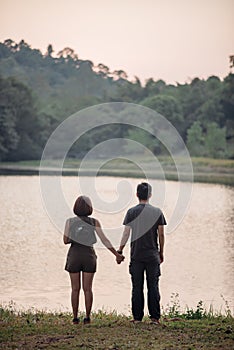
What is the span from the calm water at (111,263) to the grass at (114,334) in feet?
10.1

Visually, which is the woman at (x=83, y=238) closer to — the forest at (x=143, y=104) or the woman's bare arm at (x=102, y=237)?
the woman's bare arm at (x=102, y=237)

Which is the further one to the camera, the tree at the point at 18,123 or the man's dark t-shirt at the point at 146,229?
the tree at the point at 18,123

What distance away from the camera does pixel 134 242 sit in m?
7.98

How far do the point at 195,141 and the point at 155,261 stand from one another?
64848mm

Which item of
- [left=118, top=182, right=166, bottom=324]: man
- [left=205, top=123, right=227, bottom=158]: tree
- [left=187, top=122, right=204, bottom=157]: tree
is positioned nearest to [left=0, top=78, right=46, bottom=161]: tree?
[left=187, top=122, right=204, bottom=157]: tree

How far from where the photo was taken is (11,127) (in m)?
70.9

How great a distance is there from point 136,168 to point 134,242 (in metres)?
59.5

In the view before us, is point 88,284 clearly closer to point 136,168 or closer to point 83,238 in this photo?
point 83,238

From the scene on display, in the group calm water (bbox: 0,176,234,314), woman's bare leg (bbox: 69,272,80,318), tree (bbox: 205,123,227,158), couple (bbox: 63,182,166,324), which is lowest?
calm water (bbox: 0,176,234,314)

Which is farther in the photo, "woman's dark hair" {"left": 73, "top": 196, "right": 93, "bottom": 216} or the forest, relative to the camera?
the forest

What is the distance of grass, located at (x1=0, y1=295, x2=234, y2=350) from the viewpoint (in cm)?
692

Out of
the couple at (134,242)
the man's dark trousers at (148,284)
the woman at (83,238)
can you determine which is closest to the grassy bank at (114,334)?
the man's dark trousers at (148,284)

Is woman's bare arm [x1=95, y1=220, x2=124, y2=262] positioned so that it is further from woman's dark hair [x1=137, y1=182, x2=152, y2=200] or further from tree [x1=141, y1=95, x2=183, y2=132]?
tree [x1=141, y1=95, x2=183, y2=132]

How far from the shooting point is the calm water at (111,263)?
40.7 ft
